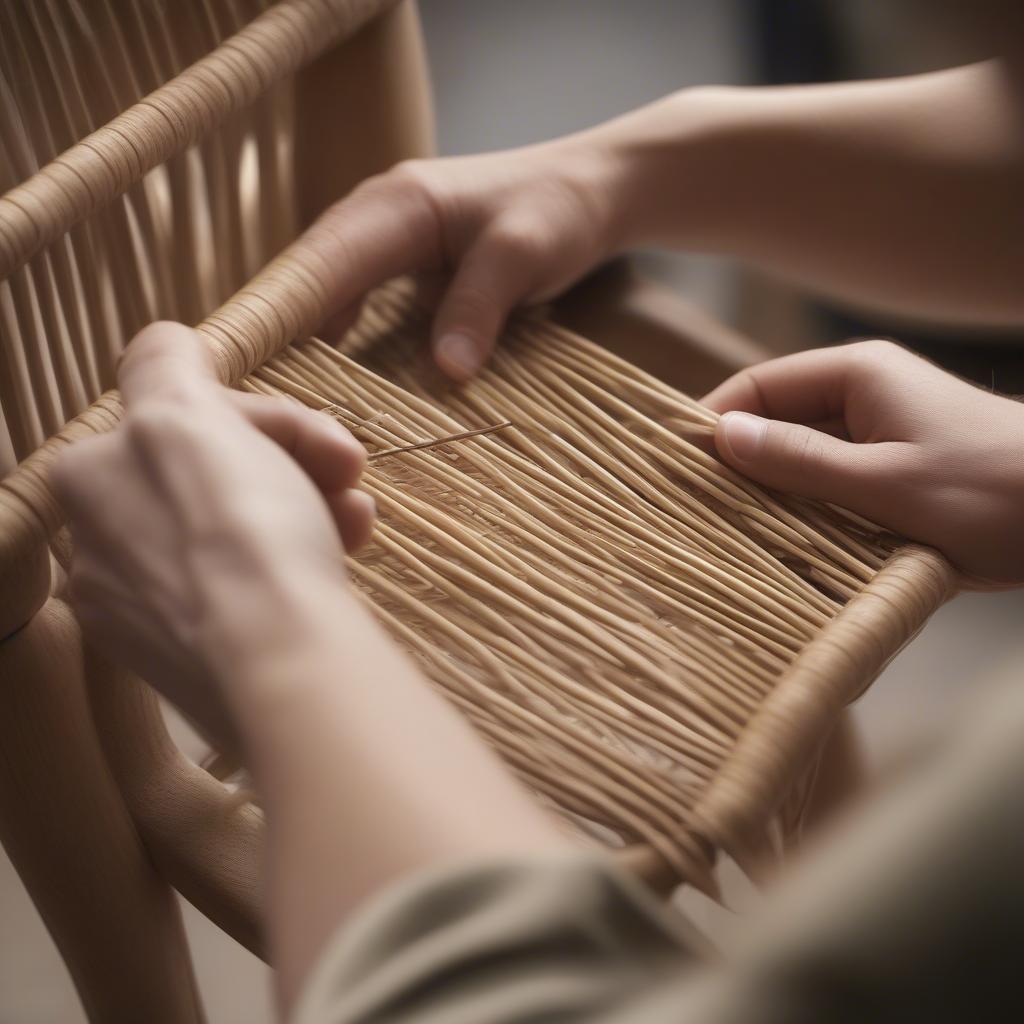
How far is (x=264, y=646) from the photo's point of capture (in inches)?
13.4

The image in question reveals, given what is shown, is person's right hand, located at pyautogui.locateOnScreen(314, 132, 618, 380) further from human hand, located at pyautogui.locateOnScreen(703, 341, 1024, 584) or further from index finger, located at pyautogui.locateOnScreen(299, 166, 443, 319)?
human hand, located at pyautogui.locateOnScreen(703, 341, 1024, 584)

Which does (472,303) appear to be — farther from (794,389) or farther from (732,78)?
(732,78)

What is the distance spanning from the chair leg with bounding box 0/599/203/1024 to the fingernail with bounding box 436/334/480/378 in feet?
0.78

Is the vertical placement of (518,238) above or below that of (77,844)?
above

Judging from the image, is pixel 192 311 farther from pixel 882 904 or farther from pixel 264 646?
pixel 882 904

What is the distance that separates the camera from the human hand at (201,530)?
Result: 1.16 ft

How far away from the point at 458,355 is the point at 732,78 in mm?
1002

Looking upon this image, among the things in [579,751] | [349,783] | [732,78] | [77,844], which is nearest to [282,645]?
[349,783]

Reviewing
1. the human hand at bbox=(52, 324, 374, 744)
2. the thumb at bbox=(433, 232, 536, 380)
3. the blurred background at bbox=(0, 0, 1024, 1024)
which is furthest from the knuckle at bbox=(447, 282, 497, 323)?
the blurred background at bbox=(0, 0, 1024, 1024)

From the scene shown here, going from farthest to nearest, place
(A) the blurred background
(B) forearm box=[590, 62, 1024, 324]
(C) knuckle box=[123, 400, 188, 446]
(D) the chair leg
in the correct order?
1. (A) the blurred background
2. (B) forearm box=[590, 62, 1024, 324]
3. (D) the chair leg
4. (C) knuckle box=[123, 400, 188, 446]

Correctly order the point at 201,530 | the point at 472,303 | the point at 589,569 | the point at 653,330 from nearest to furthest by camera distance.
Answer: the point at 201,530, the point at 589,569, the point at 472,303, the point at 653,330

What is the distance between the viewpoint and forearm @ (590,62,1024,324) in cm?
73

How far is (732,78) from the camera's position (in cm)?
146

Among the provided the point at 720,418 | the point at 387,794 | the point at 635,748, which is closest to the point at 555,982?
the point at 387,794
